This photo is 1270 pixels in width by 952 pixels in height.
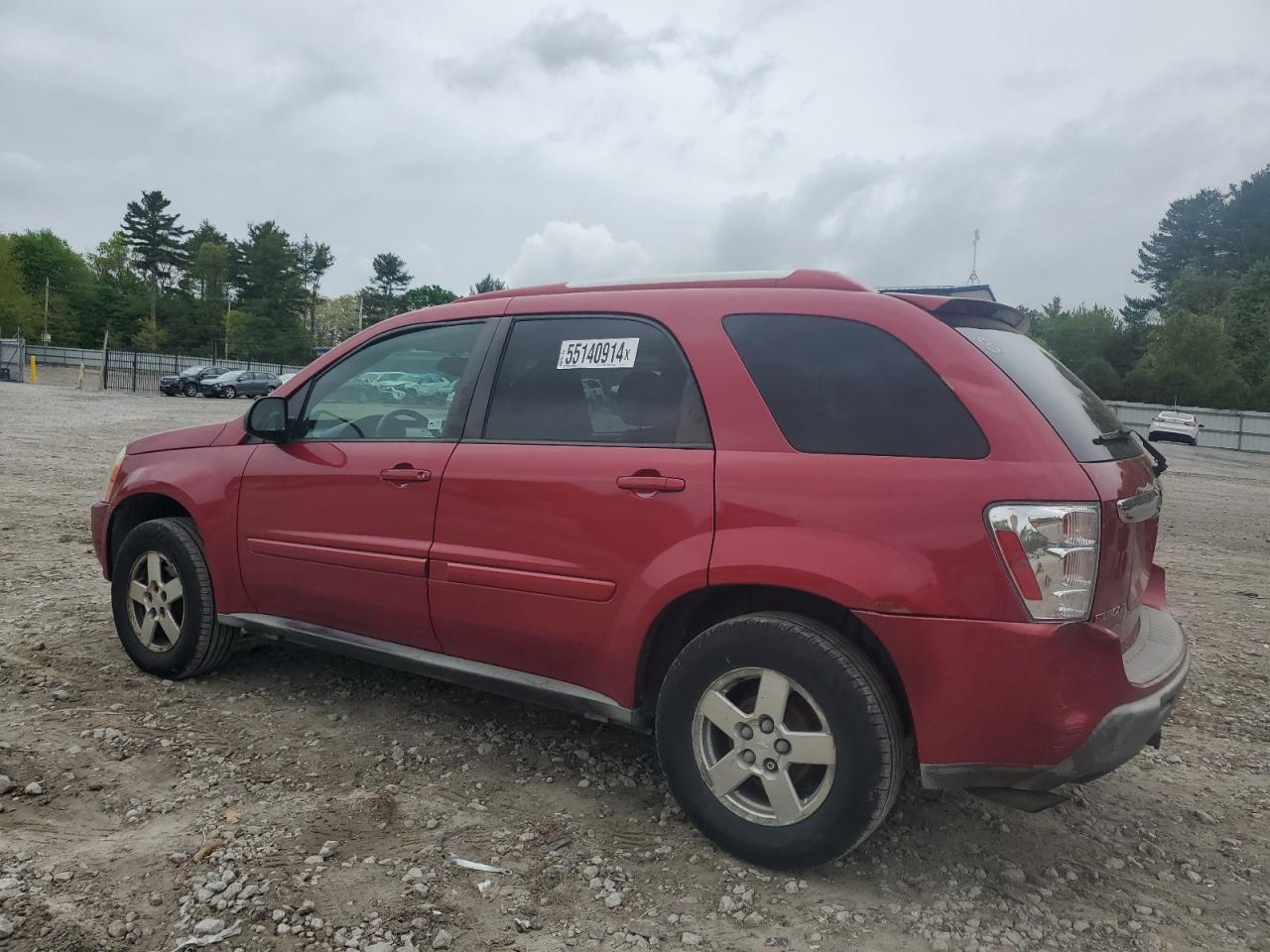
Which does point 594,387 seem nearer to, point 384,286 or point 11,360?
point 11,360

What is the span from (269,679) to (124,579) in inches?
32.4

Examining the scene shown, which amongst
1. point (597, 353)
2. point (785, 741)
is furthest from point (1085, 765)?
point (597, 353)

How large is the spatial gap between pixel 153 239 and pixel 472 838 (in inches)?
3610

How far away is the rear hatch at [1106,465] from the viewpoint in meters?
2.45

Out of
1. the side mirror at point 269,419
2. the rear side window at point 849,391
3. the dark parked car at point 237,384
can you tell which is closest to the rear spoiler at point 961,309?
the rear side window at point 849,391

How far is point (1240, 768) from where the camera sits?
3689 mm

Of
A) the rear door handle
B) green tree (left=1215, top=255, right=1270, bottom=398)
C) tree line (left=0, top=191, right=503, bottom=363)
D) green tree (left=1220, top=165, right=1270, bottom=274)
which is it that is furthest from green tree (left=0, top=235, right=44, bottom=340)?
green tree (left=1220, top=165, right=1270, bottom=274)

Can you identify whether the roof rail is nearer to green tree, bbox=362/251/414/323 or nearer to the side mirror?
the side mirror

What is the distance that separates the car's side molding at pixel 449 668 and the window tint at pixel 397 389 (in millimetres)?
794

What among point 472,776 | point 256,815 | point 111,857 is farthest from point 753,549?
point 111,857

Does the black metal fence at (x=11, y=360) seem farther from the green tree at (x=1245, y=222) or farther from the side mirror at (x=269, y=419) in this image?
the green tree at (x=1245, y=222)

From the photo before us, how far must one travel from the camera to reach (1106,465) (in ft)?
8.47

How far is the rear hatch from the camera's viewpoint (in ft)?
8.04

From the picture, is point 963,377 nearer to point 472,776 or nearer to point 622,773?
point 622,773
